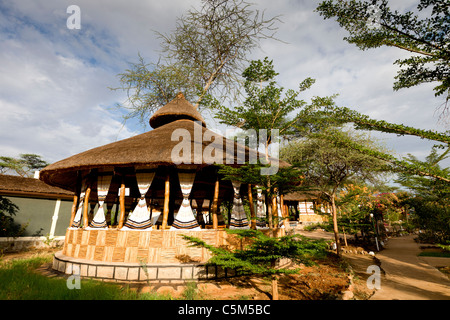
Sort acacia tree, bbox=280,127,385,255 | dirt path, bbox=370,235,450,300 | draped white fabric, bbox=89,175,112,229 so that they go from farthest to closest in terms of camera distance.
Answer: acacia tree, bbox=280,127,385,255
draped white fabric, bbox=89,175,112,229
dirt path, bbox=370,235,450,300

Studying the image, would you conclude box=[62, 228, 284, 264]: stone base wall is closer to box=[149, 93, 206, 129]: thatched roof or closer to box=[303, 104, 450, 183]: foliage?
box=[303, 104, 450, 183]: foliage

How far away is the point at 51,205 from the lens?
13.3 metres

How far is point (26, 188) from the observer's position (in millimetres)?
11703

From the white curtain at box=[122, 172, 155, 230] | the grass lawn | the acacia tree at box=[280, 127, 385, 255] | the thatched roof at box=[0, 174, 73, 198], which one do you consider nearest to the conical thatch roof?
the white curtain at box=[122, 172, 155, 230]

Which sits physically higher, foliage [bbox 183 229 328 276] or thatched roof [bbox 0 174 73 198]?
thatched roof [bbox 0 174 73 198]

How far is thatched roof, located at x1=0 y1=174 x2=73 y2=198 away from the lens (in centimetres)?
1123

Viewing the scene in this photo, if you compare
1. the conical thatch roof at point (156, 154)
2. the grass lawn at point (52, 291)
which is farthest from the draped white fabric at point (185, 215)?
the grass lawn at point (52, 291)

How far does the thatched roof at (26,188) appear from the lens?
36.8ft

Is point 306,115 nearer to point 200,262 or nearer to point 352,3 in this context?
point 352,3

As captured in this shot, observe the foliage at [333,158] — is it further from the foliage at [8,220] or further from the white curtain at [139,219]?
the foliage at [8,220]

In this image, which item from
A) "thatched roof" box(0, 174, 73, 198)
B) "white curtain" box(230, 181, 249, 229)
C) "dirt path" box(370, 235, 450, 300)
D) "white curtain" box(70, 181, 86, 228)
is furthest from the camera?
"thatched roof" box(0, 174, 73, 198)

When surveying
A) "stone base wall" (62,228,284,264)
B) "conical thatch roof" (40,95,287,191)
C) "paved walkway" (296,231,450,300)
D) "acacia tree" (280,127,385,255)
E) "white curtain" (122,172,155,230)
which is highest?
"acacia tree" (280,127,385,255)

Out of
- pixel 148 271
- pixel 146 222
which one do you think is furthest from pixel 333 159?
pixel 148 271
